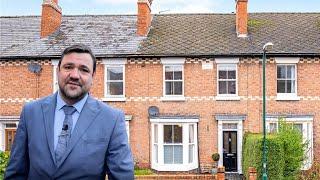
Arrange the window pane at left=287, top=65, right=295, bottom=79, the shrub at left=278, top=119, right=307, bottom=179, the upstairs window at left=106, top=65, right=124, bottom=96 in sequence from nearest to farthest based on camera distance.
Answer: the shrub at left=278, top=119, right=307, bottom=179 → the window pane at left=287, top=65, right=295, bottom=79 → the upstairs window at left=106, top=65, right=124, bottom=96

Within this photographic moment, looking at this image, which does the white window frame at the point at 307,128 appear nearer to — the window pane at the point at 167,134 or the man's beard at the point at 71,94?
the window pane at the point at 167,134

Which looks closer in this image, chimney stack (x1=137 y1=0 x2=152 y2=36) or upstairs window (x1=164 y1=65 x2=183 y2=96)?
upstairs window (x1=164 y1=65 x2=183 y2=96)

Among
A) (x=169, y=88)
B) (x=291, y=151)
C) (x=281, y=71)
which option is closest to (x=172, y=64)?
(x=169, y=88)

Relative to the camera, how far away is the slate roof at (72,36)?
25.5 metres

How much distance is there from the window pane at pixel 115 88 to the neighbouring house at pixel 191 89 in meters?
0.05

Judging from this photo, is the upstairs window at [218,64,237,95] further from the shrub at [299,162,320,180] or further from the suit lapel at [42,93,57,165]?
the suit lapel at [42,93,57,165]

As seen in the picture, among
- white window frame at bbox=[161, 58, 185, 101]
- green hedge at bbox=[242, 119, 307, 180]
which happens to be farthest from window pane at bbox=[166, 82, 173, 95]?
green hedge at bbox=[242, 119, 307, 180]

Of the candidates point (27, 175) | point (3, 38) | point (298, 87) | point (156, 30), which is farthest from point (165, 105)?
point (27, 175)

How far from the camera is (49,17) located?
2711cm

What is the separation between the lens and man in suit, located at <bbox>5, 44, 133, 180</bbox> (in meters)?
3.75


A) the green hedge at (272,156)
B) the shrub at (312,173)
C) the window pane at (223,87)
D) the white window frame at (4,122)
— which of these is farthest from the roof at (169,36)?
the green hedge at (272,156)

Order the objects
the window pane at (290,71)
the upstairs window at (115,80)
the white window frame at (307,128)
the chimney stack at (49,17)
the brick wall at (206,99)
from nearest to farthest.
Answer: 1. the white window frame at (307,128)
2. the brick wall at (206,99)
3. the window pane at (290,71)
4. the upstairs window at (115,80)
5. the chimney stack at (49,17)

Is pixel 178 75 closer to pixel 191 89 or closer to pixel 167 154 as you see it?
pixel 191 89

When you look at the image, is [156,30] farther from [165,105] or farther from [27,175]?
[27,175]
